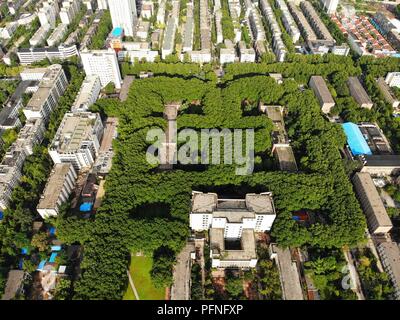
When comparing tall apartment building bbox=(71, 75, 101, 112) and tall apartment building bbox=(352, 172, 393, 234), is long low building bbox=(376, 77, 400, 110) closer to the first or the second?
tall apartment building bbox=(352, 172, 393, 234)

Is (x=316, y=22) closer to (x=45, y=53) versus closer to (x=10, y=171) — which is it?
(x=45, y=53)

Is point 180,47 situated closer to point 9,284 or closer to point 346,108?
point 346,108

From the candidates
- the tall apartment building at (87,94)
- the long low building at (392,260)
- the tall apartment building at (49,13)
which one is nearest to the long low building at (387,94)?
the long low building at (392,260)

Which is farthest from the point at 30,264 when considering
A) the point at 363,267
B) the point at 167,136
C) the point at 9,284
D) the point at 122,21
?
the point at 122,21

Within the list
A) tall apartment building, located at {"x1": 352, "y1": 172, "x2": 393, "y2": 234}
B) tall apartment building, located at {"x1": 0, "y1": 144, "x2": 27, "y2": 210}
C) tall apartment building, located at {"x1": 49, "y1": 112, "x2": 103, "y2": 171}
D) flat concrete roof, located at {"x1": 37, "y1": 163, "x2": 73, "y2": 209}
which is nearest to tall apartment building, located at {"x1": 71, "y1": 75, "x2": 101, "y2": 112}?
tall apartment building, located at {"x1": 49, "y1": 112, "x2": 103, "y2": 171}

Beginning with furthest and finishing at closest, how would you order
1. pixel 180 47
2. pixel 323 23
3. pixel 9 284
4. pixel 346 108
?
pixel 323 23 → pixel 180 47 → pixel 346 108 → pixel 9 284
